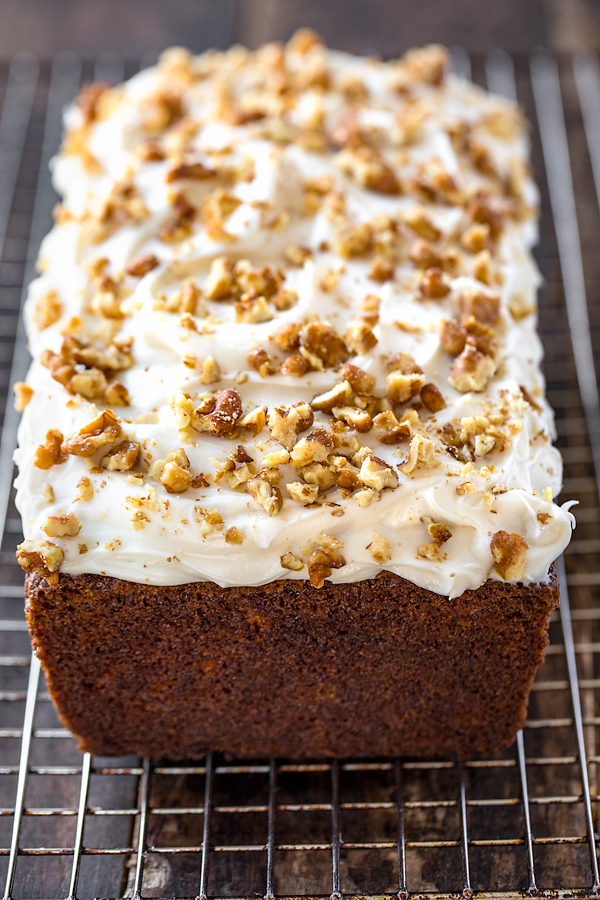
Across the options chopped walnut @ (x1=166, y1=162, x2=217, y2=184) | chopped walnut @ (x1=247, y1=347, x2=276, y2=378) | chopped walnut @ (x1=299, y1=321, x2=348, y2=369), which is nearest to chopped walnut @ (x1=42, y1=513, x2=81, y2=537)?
chopped walnut @ (x1=247, y1=347, x2=276, y2=378)

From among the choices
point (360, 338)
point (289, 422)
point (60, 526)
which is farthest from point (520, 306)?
point (60, 526)

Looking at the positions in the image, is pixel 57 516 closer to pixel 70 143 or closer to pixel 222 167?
pixel 222 167

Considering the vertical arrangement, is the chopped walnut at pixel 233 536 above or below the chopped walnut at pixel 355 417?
below

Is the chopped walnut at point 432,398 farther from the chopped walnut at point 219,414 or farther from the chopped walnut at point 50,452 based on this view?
the chopped walnut at point 50,452

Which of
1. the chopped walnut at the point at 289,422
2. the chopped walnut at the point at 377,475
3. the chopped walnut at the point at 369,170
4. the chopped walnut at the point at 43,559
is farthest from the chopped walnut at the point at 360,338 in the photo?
the chopped walnut at the point at 43,559

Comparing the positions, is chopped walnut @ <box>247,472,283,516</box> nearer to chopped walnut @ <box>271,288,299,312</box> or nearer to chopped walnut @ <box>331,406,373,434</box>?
chopped walnut @ <box>331,406,373,434</box>

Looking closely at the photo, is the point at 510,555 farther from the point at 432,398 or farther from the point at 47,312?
the point at 47,312
